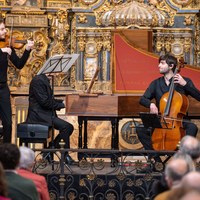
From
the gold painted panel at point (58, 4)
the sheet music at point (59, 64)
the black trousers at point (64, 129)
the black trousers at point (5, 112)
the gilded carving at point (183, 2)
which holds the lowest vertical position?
the black trousers at point (64, 129)

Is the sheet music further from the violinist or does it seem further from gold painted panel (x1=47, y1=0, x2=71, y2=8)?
gold painted panel (x1=47, y1=0, x2=71, y2=8)

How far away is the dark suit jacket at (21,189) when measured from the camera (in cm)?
624

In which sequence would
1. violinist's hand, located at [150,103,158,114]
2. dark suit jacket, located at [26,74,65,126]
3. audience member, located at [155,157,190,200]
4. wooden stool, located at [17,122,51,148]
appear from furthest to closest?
1. dark suit jacket, located at [26,74,65,126]
2. wooden stool, located at [17,122,51,148]
3. violinist's hand, located at [150,103,158,114]
4. audience member, located at [155,157,190,200]

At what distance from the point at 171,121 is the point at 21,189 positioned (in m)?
3.88

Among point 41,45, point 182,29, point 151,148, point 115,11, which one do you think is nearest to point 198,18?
point 182,29

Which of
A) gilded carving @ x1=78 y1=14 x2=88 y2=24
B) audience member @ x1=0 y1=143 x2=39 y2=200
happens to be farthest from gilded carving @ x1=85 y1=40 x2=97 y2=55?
audience member @ x1=0 y1=143 x2=39 y2=200

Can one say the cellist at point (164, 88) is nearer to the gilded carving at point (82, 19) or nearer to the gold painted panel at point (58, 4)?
the gilded carving at point (82, 19)

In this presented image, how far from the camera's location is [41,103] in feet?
36.7

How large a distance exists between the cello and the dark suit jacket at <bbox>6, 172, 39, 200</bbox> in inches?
147

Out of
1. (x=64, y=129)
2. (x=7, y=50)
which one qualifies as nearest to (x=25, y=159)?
(x=7, y=50)

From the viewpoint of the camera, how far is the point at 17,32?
14.9 m

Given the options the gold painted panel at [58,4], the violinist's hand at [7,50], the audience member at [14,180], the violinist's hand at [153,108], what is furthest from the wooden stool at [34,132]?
the gold painted panel at [58,4]

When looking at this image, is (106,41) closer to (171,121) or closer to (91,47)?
(91,47)

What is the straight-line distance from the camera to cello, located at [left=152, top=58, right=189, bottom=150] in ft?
32.3
